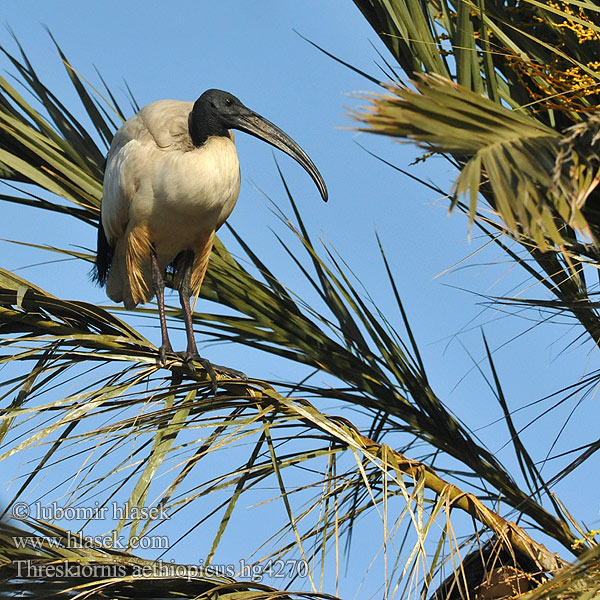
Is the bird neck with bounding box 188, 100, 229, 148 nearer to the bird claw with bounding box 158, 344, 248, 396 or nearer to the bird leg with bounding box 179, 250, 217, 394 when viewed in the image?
the bird leg with bounding box 179, 250, 217, 394

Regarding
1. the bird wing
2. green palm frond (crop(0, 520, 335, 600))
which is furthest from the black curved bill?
green palm frond (crop(0, 520, 335, 600))

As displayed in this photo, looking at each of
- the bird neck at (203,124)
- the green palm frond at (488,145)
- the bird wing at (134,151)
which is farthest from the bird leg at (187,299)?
the green palm frond at (488,145)

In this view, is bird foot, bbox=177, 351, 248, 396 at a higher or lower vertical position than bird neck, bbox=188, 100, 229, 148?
lower

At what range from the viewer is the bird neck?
3.38 m

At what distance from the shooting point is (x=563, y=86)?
213 cm

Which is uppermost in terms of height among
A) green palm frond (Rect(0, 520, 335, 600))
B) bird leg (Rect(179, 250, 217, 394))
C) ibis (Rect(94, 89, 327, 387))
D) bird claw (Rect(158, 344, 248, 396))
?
ibis (Rect(94, 89, 327, 387))

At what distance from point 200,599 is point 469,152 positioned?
112 cm

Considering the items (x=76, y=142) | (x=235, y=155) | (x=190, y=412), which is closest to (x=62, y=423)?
(x=190, y=412)

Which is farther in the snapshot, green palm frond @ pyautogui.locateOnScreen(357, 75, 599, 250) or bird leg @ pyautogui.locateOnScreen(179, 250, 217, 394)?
bird leg @ pyautogui.locateOnScreen(179, 250, 217, 394)

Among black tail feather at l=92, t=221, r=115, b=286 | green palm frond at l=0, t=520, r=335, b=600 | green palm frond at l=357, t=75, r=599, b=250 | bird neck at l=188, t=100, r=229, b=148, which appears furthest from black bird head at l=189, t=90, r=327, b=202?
green palm frond at l=357, t=75, r=599, b=250

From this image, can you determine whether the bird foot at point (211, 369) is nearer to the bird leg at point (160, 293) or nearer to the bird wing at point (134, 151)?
the bird leg at point (160, 293)

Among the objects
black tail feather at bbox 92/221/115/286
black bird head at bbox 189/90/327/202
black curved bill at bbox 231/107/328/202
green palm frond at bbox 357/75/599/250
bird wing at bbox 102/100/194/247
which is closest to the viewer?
green palm frond at bbox 357/75/599/250

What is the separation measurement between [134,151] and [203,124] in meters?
0.29

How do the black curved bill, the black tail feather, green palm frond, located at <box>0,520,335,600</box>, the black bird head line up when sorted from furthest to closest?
1. the black tail feather
2. the black bird head
3. the black curved bill
4. green palm frond, located at <box>0,520,335,600</box>
